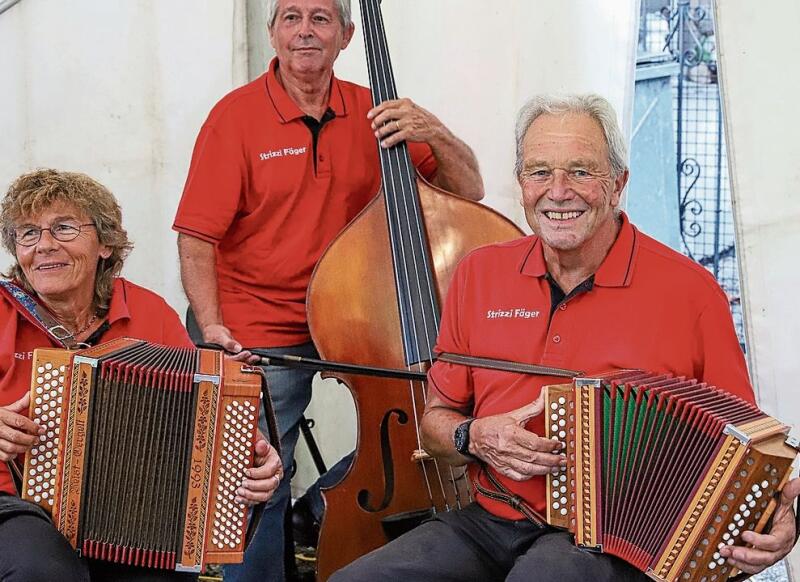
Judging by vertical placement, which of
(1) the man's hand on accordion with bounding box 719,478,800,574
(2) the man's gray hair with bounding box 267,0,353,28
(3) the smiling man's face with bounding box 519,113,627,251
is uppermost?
(2) the man's gray hair with bounding box 267,0,353,28

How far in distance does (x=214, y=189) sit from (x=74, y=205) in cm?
57

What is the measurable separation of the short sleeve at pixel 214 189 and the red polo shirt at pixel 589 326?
2.86 feet

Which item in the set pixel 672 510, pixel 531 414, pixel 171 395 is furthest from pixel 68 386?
pixel 672 510

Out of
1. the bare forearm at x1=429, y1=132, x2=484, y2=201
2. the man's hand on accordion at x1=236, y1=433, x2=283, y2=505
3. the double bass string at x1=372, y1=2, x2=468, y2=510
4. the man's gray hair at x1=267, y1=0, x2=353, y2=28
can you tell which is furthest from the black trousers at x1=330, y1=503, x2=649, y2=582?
the man's gray hair at x1=267, y1=0, x2=353, y2=28

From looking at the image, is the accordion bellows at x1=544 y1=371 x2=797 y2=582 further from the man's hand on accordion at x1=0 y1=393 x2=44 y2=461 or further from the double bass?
the man's hand on accordion at x1=0 y1=393 x2=44 y2=461

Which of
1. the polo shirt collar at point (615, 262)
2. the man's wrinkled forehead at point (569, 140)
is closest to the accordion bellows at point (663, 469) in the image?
the polo shirt collar at point (615, 262)

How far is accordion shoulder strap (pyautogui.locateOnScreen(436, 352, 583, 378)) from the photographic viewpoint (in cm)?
228

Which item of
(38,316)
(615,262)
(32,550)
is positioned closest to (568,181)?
(615,262)

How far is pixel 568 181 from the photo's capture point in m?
2.39

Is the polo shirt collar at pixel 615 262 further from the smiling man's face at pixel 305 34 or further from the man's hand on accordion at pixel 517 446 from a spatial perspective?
the smiling man's face at pixel 305 34

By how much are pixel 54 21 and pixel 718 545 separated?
3.04 m

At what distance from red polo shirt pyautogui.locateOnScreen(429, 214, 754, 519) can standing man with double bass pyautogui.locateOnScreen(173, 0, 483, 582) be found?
0.74 m

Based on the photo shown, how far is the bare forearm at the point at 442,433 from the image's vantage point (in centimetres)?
244

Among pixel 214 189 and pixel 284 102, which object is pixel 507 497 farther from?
pixel 284 102
